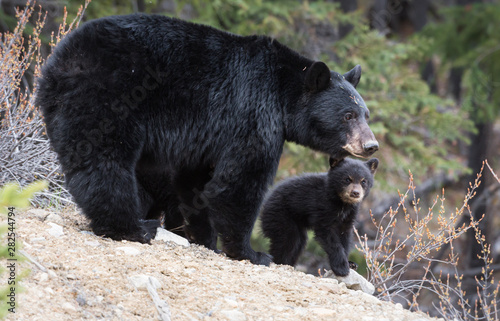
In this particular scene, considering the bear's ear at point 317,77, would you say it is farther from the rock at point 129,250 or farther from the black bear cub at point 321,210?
the rock at point 129,250

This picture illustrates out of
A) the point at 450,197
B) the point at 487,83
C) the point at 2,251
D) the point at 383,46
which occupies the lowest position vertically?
the point at 450,197

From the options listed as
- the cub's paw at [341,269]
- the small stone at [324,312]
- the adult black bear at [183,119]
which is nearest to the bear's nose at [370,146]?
the adult black bear at [183,119]

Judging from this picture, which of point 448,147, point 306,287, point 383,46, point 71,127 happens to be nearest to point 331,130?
point 306,287

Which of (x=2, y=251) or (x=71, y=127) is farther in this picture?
(x=71, y=127)

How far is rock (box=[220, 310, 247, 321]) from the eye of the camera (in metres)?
3.72

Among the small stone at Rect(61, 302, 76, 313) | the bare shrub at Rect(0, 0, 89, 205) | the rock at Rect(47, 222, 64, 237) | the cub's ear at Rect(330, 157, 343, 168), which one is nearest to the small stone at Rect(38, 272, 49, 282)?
the small stone at Rect(61, 302, 76, 313)

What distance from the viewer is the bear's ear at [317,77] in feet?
17.1

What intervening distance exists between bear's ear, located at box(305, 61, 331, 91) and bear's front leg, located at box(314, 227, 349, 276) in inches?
55.8

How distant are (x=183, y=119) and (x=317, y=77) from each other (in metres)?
1.25

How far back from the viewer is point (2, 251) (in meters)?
2.55

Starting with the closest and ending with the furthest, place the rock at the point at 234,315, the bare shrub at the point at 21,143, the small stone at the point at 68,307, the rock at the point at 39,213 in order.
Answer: the small stone at the point at 68,307
the rock at the point at 234,315
the rock at the point at 39,213
the bare shrub at the point at 21,143

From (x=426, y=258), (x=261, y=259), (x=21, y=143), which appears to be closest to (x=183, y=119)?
(x=261, y=259)

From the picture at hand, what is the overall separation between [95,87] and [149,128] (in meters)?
0.53

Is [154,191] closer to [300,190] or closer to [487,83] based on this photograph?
[300,190]
